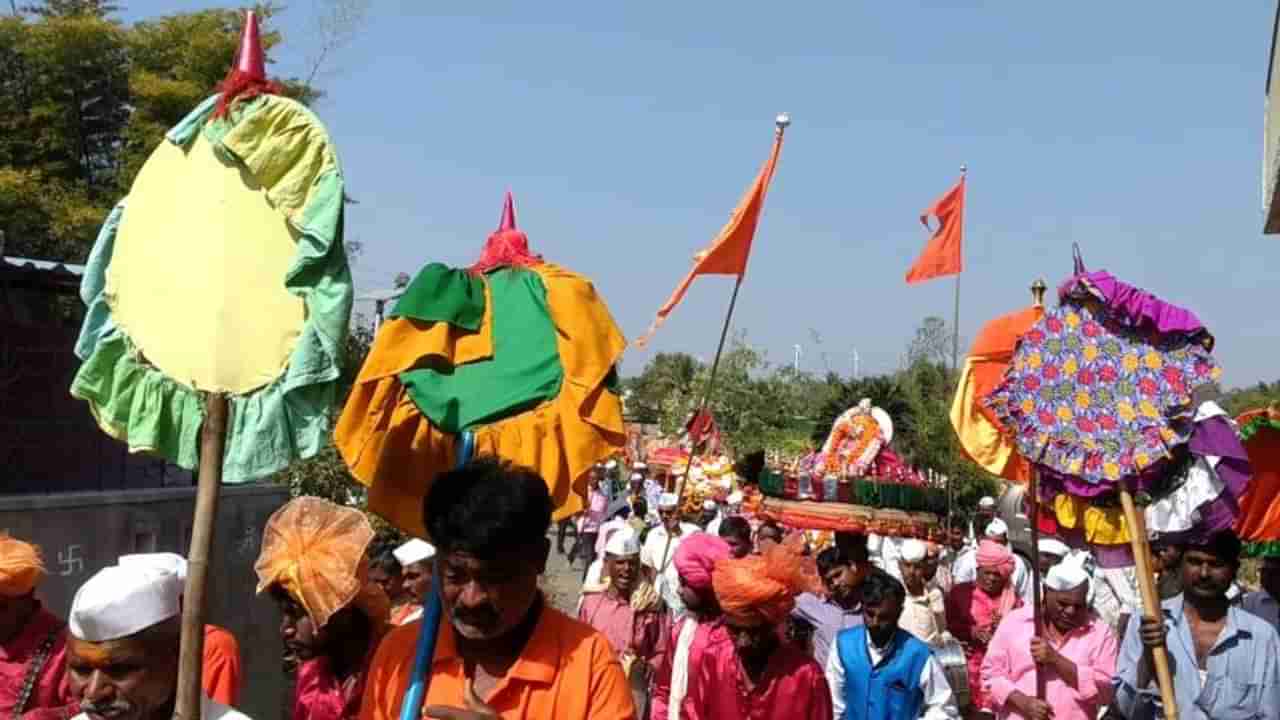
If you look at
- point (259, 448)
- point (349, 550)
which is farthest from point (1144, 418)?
point (259, 448)

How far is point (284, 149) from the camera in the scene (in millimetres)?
3676

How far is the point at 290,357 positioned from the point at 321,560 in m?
1.61

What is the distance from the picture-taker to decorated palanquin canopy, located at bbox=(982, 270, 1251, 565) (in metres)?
5.45

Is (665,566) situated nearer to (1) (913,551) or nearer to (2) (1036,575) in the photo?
(1) (913,551)

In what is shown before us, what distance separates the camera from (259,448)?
363cm

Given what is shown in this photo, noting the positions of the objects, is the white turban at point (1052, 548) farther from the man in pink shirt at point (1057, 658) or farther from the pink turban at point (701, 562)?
the pink turban at point (701, 562)

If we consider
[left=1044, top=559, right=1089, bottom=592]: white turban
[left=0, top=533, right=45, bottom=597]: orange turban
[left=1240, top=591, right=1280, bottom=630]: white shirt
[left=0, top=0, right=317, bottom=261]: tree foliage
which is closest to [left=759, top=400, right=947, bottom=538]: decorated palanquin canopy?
[left=1044, top=559, right=1089, bottom=592]: white turban

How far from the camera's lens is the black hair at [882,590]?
20.9ft

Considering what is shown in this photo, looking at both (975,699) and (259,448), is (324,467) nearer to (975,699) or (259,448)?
(975,699)

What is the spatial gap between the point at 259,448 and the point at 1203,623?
418cm

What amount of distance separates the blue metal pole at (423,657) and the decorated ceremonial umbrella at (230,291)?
57 centimetres

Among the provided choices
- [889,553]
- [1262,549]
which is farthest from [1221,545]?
[889,553]

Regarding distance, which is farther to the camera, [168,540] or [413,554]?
[168,540]

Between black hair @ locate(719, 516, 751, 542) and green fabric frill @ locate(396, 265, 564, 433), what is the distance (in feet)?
15.7
